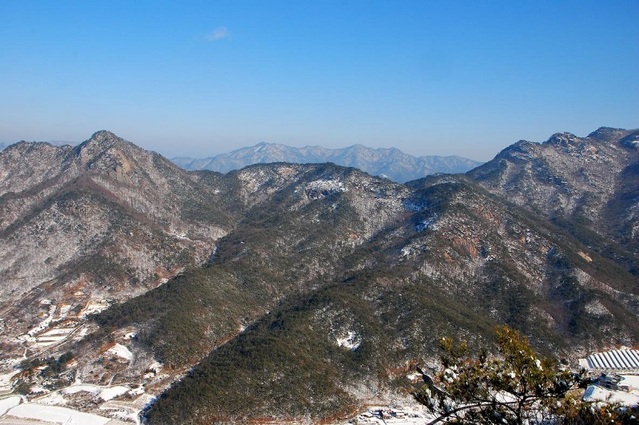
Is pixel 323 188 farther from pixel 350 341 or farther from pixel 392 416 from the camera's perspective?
pixel 392 416

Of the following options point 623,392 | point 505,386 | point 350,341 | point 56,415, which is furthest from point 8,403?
point 623,392

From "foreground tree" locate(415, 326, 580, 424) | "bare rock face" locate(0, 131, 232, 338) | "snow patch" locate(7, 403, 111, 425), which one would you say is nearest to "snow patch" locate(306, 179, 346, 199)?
"bare rock face" locate(0, 131, 232, 338)

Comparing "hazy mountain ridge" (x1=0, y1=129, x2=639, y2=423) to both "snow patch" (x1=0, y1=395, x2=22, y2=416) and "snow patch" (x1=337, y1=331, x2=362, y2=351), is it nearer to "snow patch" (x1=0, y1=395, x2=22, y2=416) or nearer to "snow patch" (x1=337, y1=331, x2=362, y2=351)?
"snow patch" (x1=337, y1=331, x2=362, y2=351)

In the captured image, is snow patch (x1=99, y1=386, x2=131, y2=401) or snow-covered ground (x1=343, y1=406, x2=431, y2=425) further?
snow patch (x1=99, y1=386, x2=131, y2=401)

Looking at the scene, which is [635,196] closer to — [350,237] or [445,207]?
[445,207]

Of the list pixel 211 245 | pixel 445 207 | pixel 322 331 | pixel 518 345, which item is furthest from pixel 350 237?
pixel 518 345

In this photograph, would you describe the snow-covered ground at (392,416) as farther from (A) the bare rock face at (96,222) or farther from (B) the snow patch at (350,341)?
(A) the bare rock face at (96,222)

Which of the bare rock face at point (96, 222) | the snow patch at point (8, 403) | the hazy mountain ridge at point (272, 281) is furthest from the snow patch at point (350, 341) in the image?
the bare rock face at point (96, 222)
